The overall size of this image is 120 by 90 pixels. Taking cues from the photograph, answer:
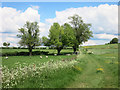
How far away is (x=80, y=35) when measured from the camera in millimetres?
56938

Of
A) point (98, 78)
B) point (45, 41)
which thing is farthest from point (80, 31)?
point (98, 78)

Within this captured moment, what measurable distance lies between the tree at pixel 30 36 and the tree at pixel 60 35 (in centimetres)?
618

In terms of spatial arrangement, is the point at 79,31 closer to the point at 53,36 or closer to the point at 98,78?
the point at 53,36

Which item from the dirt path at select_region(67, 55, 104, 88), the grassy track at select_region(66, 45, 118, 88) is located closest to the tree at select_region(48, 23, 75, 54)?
the grassy track at select_region(66, 45, 118, 88)

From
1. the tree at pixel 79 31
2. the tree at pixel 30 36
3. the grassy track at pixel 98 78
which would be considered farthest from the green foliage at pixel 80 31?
the grassy track at pixel 98 78

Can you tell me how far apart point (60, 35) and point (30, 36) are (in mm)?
12834

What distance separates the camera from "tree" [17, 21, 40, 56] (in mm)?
49688

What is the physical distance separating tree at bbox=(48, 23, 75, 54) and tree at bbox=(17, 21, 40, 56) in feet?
20.3

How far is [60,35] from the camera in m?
51.6

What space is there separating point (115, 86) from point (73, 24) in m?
46.7

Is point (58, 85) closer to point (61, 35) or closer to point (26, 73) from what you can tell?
point (26, 73)

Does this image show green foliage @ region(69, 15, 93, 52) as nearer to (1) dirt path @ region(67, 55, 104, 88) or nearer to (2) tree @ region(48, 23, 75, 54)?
(2) tree @ region(48, 23, 75, 54)

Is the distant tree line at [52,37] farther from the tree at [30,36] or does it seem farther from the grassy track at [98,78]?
the grassy track at [98,78]

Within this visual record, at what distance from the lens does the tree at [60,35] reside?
49406 mm
